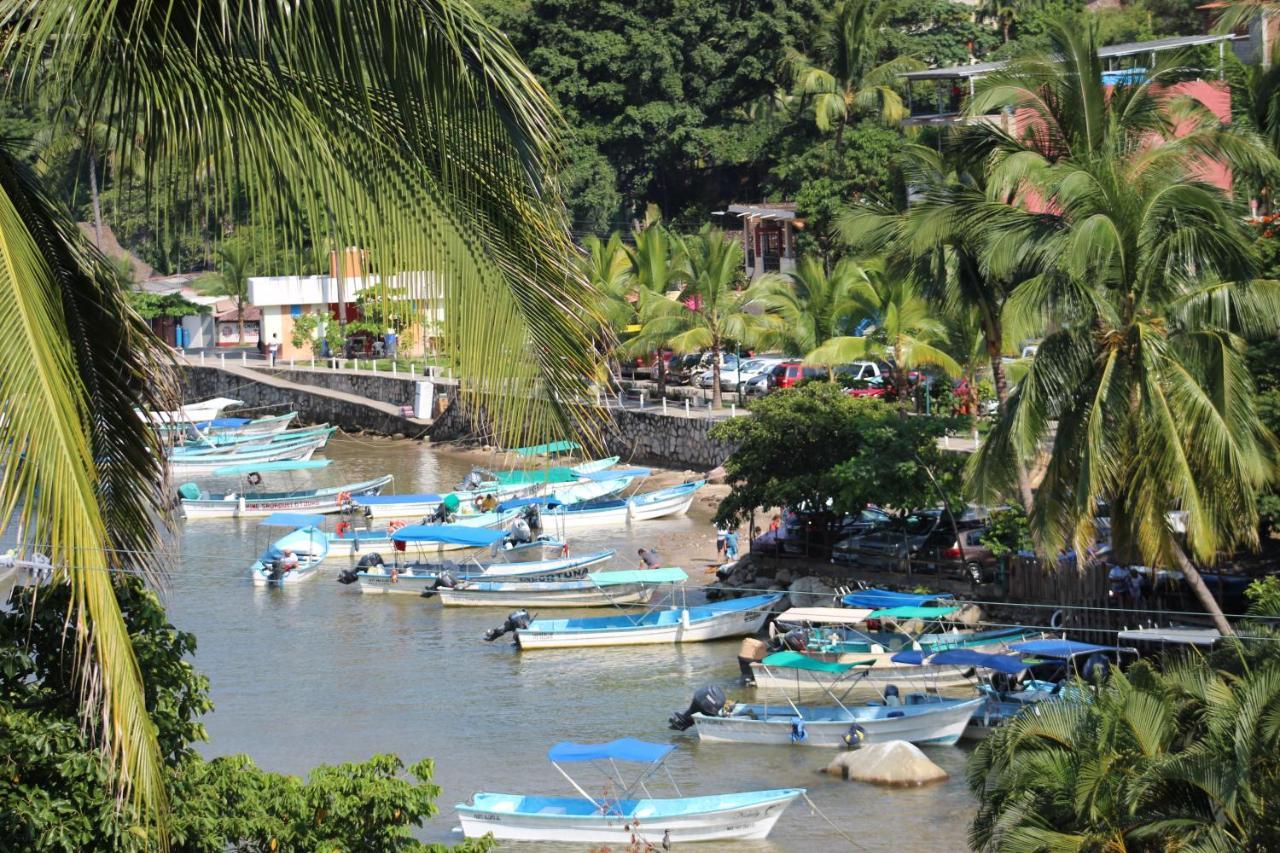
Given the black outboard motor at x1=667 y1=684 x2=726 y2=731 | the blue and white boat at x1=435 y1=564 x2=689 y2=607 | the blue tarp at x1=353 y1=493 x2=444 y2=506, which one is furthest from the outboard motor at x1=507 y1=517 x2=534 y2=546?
the black outboard motor at x1=667 y1=684 x2=726 y2=731

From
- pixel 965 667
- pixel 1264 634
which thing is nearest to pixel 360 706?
pixel 965 667

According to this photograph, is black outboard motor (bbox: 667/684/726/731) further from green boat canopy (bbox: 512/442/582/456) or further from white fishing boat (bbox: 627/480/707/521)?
green boat canopy (bbox: 512/442/582/456)

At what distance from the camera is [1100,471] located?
16.5m

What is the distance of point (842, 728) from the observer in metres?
21.2

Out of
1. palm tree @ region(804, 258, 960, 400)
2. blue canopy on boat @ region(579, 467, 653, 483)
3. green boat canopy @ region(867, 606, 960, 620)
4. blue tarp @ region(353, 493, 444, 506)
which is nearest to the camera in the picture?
green boat canopy @ region(867, 606, 960, 620)

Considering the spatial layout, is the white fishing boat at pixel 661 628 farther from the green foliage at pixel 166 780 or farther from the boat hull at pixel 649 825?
the green foliage at pixel 166 780

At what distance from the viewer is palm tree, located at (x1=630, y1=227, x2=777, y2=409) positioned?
4288cm

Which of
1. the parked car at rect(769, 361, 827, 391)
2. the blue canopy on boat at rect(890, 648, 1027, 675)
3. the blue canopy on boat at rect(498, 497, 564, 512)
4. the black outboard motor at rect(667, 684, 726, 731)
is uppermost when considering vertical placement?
the parked car at rect(769, 361, 827, 391)

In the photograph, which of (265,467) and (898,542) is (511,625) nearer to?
(898,542)

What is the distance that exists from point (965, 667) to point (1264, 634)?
10.6 metres

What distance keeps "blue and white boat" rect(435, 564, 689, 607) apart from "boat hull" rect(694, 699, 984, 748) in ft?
24.7

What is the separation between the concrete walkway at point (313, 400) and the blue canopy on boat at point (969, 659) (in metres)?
32.5

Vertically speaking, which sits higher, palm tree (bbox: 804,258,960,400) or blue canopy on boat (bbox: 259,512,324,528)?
palm tree (bbox: 804,258,960,400)

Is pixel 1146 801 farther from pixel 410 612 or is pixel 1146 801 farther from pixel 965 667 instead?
pixel 410 612
